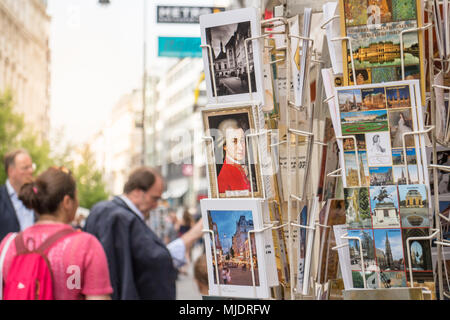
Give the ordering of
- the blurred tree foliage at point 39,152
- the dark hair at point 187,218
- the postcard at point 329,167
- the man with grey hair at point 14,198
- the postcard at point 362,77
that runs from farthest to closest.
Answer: the blurred tree foliage at point 39,152 → the dark hair at point 187,218 → the man with grey hair at point 14,198 → the postcard at point 329,167 → the postcard at point 362,77

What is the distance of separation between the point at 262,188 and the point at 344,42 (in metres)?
0.45

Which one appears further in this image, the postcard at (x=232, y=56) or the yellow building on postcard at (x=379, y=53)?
the postcard at (x=232, y=56)

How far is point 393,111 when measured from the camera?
157cm

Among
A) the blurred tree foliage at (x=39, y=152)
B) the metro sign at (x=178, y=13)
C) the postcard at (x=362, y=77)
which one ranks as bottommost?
the postcard at (x=362, y=77)

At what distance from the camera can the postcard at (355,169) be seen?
159 cm

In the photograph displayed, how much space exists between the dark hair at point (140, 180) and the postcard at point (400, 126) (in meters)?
2.75

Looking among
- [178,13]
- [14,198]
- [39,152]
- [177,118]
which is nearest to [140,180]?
[14,198]

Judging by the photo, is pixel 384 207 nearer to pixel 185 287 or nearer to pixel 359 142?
pixel 359 142

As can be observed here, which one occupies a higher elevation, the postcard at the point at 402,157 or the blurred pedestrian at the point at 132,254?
the postcard at the point at 402,157

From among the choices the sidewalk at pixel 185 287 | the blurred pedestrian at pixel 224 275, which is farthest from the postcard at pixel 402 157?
the sidewalk at pixel 185 287

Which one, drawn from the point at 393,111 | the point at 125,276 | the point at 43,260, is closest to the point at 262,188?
the point at 393,111

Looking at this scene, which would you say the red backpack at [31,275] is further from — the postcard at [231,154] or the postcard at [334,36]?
the postcard at [334,36]

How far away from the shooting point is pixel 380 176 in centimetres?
158

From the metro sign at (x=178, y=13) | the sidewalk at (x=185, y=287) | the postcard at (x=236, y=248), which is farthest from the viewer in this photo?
the sidewalk at (x=185, y=287)
